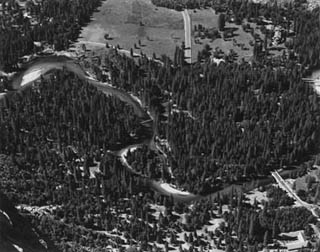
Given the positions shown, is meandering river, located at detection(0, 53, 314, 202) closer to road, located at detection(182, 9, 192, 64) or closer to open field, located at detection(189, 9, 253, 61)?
road, located at detection(182, 9, 192, 64)

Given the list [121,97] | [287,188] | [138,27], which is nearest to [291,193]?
[287,188]

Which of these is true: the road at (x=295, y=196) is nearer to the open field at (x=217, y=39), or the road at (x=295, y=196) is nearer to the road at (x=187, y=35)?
the open field at (x=217, y=39)

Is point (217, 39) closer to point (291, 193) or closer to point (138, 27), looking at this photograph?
point (138, 27)

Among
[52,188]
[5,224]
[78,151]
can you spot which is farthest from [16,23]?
[5,224]

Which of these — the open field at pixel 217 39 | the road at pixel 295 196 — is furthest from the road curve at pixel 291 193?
the open field at pixel 217 39

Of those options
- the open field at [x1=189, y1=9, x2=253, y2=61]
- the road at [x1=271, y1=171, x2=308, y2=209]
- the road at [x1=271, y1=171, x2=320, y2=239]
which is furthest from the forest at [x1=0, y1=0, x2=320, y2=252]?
the open field at [x1=189, y1=9, x2=253, y2=61]

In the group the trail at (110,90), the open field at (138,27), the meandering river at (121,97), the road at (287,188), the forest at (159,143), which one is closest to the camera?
the forest at (159,143)
